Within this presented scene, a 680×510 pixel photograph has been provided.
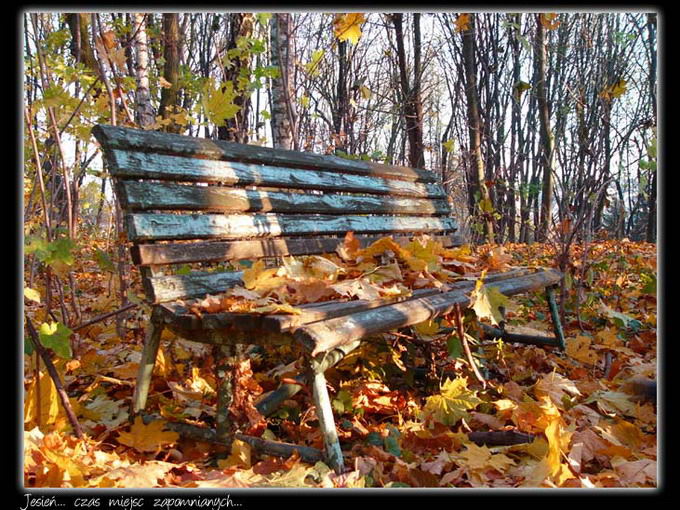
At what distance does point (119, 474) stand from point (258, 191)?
3.79 ft

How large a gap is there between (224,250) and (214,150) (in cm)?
38

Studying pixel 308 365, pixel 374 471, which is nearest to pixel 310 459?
pixel 374 471

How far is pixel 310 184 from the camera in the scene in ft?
7.81

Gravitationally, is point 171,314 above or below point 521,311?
above

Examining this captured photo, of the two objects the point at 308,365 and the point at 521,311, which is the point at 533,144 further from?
the point at 308,365

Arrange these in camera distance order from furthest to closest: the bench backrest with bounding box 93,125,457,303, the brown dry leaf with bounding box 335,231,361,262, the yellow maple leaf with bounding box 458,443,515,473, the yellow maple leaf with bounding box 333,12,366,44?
1. the yellow maple leaf with bounding box 333,12,366,44
2. the brown dry leaf with bounding box 335,231,361,262
3. the bench backrest with bounding box 93,125,457,303
4. the yellow maple leaf with bounding box 458,443,515,473

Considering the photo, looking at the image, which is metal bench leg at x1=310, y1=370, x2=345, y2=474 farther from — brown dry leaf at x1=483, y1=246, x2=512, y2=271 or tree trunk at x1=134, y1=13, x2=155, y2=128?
tree trunk at x1=134, y1=13, x2=155, y2=128

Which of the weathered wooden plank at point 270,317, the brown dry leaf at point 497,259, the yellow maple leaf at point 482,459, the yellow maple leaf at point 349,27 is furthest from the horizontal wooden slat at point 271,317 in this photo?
the yellow maple leaf at point 349,27

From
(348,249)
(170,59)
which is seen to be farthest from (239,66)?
(348,249)

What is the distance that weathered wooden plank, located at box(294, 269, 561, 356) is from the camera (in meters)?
1.25

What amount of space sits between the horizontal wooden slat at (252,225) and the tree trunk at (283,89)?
1.59m

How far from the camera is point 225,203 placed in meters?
1.96

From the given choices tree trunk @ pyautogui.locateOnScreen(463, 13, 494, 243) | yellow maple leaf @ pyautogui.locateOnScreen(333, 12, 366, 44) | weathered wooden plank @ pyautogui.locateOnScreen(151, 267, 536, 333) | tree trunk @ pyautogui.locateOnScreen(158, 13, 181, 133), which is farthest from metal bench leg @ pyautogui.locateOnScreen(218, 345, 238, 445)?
tree trunk @ pyautogui.locateOnScreen(463, 13, 494, 243)

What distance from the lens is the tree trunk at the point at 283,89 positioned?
406cm
